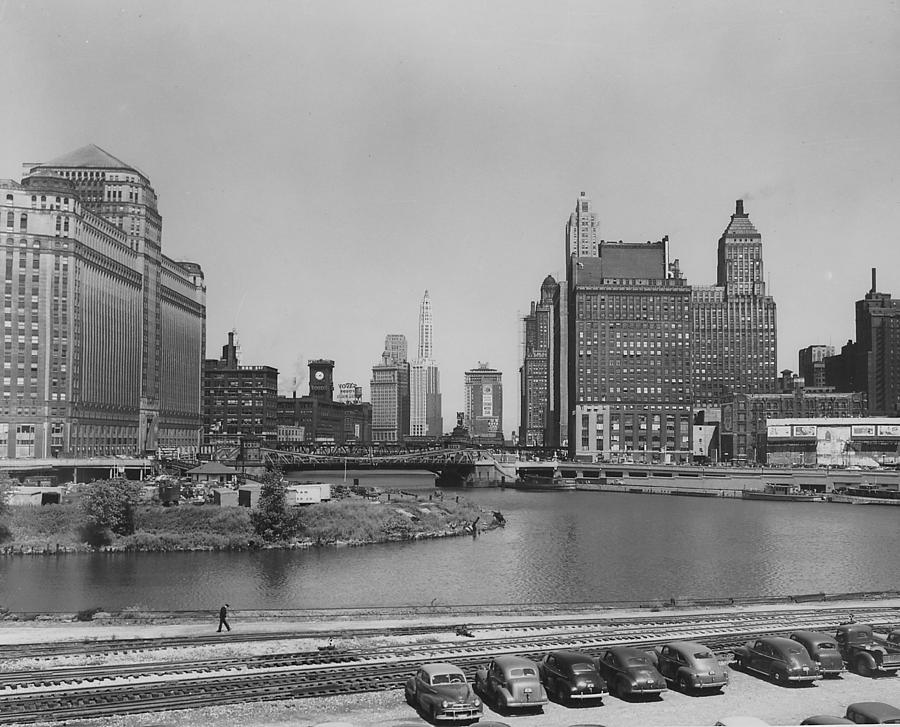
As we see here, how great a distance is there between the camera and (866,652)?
3097cm

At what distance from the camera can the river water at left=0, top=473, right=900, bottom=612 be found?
56.8 meters

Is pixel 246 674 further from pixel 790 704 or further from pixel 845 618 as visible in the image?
pixel 845 618

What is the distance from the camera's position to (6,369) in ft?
481

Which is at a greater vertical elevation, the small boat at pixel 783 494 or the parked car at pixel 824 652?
the parked car at pixel 824 652

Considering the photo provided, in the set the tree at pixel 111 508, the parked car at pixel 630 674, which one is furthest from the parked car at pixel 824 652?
the tree at pixel 111 508

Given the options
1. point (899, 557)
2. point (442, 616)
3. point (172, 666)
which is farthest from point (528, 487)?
point (172, 666)

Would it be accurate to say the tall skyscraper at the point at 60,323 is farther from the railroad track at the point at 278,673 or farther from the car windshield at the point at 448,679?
the car windshield at the point at 448,679

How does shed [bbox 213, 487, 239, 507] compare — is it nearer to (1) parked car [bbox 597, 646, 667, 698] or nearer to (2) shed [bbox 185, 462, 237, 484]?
(2) shed [bbox 185, 462, 237, 484]

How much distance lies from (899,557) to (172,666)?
66.4m

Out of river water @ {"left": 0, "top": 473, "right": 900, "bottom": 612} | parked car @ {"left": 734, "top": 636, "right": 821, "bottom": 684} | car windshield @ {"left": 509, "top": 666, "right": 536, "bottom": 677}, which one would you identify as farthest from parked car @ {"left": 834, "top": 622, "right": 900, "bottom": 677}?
river water @ {"left": 0, "top": 473, "right": 900, "bottom": 612}

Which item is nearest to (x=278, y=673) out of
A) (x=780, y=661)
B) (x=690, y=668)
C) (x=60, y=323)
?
(x=690, y=668)

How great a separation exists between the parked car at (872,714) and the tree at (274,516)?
63.4 meters

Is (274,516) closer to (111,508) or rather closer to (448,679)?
(111,508)

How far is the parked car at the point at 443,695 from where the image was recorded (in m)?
25.5
